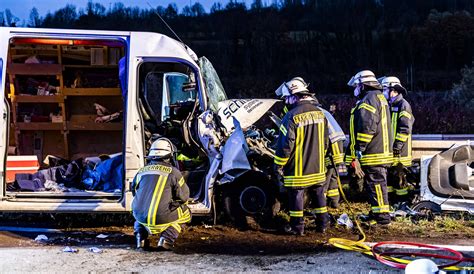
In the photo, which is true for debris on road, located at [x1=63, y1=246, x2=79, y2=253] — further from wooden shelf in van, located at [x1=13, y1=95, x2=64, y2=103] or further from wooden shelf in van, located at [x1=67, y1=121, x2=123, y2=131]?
wooden shelf in van, located at [x1=13, y1=95, x2=64, y2=103]

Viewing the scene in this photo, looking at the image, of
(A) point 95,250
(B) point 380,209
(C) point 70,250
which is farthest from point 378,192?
(C) point 70,250

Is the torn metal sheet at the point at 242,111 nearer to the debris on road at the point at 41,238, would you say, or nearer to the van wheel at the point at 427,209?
the van wheel at the point at 427,209

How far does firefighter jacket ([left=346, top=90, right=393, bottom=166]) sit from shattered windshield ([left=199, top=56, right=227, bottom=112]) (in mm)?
1730

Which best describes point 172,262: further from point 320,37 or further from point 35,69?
point 320,37

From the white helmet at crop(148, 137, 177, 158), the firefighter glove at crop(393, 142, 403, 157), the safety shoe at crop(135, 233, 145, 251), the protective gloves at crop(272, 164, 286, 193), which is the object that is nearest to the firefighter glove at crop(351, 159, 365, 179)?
the protective gloves at crop(272, 164, 286, 193)

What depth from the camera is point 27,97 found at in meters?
9.41

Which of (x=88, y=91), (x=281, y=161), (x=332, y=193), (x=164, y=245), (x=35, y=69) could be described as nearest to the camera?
(x=164, y=245)

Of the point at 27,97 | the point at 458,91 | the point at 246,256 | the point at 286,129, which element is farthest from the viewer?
the point at 458,91

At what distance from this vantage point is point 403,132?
323 inches

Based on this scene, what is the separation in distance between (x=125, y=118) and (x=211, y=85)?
1307mm

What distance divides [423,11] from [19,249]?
45.9 metres

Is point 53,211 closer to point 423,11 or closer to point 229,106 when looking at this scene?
point 229,106

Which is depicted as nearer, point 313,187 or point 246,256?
point 246,256

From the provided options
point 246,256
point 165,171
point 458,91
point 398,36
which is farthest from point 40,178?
point 398,36
